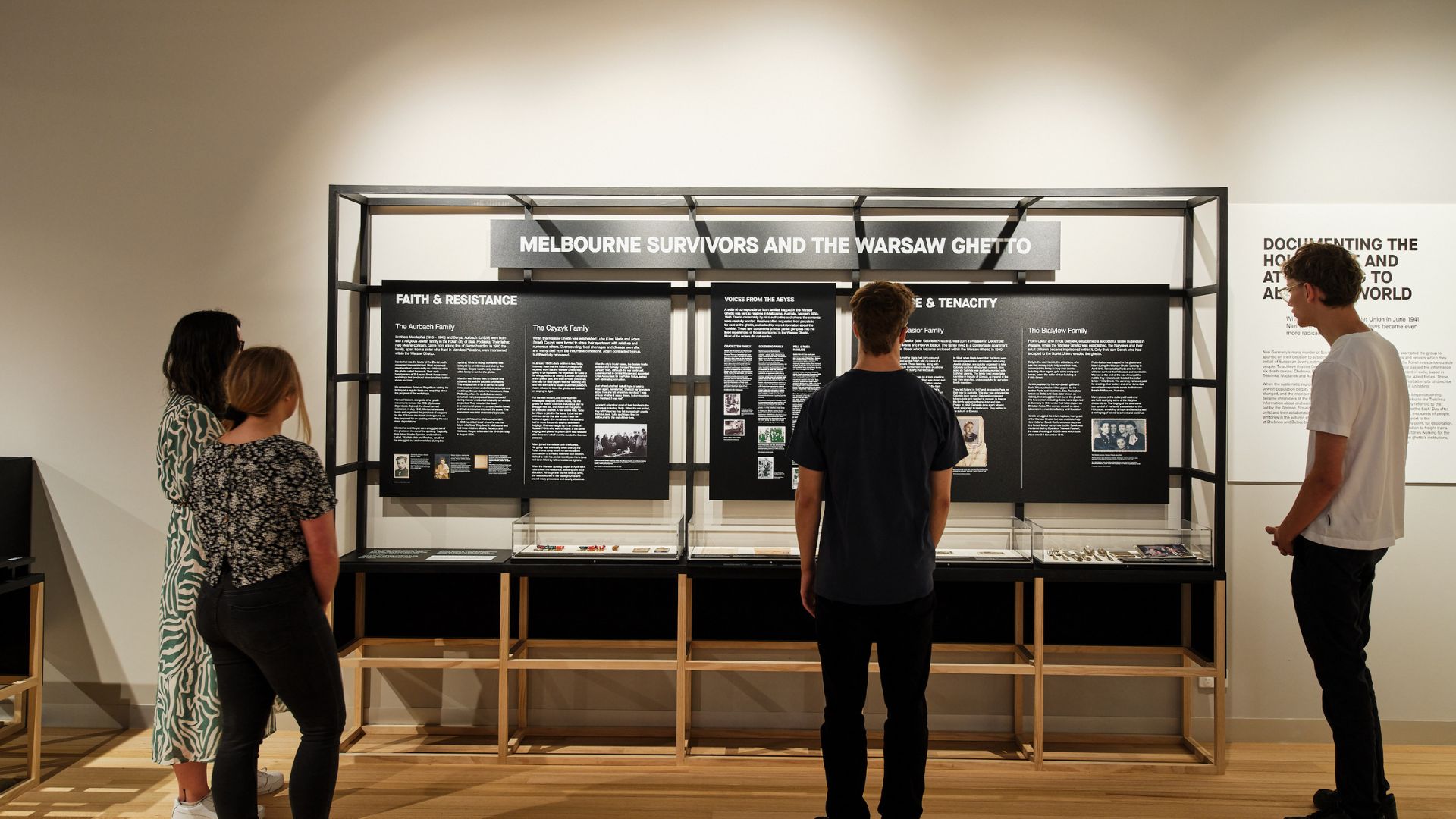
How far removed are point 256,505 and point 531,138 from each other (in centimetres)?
217

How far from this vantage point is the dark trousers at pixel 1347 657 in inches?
105

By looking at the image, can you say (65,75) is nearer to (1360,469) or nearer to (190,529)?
(190,529)

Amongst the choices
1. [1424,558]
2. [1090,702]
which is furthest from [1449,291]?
[1090,702]

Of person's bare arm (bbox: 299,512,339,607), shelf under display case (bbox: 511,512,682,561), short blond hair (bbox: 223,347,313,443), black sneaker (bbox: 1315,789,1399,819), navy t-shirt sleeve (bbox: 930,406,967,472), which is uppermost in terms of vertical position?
short blond hair (bbox: 223,347,313,443)

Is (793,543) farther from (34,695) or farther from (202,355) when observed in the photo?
(34,695)

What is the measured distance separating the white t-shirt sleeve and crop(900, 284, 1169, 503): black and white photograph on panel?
2.97 ft

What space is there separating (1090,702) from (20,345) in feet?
15.9

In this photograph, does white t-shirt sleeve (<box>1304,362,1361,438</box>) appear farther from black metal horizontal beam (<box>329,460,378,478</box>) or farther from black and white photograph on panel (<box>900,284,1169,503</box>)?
black metal horizontal beam (<box>329,460,378,478</box>)

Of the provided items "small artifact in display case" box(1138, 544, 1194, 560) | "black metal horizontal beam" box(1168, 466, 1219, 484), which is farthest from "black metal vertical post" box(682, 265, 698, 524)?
"black metal horizontal beam" box(1168, 466, 1219, 484)

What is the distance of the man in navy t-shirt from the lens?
2.34m

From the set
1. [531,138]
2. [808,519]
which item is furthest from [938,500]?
[531,138]

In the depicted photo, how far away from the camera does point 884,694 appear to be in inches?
95.3

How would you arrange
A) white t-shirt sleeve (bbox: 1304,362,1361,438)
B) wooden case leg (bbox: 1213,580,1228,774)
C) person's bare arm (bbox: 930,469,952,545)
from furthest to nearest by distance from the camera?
wooden case leg (bbox: 1213,580,1228,774)
white t-shirt sleeve (bbox: 1304,362,1361,438)
person's bare arm (bbox: 930,469,952,545)

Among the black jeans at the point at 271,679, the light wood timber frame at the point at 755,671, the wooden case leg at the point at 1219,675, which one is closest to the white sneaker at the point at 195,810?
the light wood timber frame at the point at 755,671
